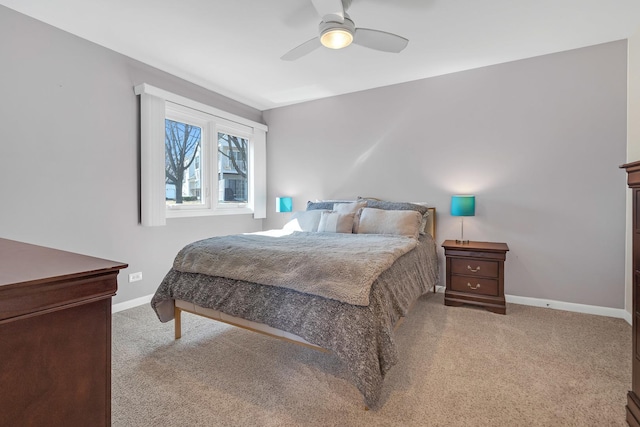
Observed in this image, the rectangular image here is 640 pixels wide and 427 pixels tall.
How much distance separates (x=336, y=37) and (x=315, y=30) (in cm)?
62

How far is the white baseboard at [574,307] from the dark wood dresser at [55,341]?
3656 mm

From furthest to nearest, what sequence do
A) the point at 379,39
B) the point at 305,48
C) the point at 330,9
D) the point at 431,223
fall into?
the point at 431,223 < the point at 305,48 < the point at 379,39 < the point at 330,9

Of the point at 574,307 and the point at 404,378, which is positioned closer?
the point at 404,378

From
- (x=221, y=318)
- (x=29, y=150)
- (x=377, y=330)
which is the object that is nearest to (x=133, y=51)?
(x=29, y=150)

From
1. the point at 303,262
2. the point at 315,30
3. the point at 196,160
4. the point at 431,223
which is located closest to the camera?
the point at 303,262

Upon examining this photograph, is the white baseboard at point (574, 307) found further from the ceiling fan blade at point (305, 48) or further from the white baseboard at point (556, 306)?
the ceiling fan blade at point (305, 48)

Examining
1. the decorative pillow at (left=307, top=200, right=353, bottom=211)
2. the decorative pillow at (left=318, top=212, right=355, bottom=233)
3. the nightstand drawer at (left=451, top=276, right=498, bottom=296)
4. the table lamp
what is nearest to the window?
the decorative pillow at (left=307, top=200, right=353, bottom=211)

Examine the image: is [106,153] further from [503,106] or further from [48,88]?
[503,106]

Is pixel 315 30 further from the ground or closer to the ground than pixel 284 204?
further from the ground

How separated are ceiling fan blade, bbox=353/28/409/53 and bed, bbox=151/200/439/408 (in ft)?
5.06

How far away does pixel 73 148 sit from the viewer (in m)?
2.63

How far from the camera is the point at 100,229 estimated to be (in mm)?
2820

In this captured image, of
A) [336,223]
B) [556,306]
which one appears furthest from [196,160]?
[556,306]

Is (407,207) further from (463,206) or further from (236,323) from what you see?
(236,323)
